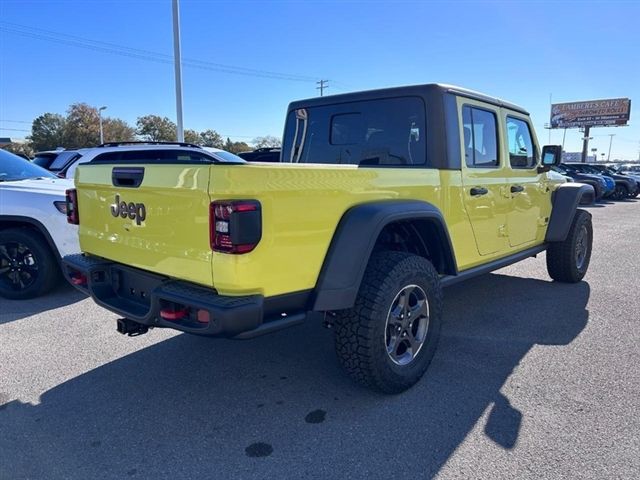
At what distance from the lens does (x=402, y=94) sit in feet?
12.4

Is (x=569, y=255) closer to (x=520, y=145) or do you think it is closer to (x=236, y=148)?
(x=520, y=145)

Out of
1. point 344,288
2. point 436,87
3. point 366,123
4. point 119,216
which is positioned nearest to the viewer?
point 344,288

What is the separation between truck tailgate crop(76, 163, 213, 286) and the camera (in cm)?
236

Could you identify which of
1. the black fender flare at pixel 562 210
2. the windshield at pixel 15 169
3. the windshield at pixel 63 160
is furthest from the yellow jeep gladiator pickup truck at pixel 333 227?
the windshield at pixel 63 160

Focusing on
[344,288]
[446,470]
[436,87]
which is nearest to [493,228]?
[436,87]

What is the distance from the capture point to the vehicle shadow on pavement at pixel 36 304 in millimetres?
4574

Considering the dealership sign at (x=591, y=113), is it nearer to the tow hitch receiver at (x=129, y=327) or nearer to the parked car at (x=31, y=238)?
the parked car at (x=31, y=238)

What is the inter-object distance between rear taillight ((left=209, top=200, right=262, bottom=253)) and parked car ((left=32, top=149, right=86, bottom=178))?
6062 mm

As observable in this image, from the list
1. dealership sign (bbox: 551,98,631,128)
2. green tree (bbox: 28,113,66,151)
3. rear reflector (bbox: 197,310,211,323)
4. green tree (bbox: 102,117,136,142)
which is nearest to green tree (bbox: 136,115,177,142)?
green tree (bbox: 102,117,136,142)

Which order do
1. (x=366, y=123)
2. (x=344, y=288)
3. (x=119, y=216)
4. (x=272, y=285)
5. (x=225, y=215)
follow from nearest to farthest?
(x=225, y=215) < (x=272, y=285) < (x=344, y=288) < (x=119, y=216) < (x=366, y=123)

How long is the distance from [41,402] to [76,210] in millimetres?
1330

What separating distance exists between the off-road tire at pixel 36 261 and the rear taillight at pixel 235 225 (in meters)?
3.66

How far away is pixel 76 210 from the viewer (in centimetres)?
343

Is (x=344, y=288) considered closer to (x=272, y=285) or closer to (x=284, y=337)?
(x=272, y=285)
